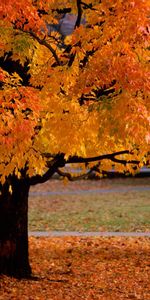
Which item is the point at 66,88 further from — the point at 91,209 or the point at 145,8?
the point at 91,209

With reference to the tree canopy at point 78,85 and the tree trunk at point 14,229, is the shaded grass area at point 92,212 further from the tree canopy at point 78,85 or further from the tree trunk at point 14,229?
the tree canopy at point 78,85

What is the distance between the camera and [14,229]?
526 inches

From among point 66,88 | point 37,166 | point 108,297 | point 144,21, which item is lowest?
point 108,297

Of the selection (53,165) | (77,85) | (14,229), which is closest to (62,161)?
(53,165)

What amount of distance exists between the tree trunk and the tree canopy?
2.01 meters

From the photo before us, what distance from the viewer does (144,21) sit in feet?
29.1

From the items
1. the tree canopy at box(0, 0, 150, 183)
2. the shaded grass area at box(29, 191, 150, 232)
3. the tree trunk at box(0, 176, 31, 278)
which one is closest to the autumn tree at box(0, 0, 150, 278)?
the tree canopy at box(0, 0, 150, 183)

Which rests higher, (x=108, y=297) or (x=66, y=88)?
(x=66, y=88)

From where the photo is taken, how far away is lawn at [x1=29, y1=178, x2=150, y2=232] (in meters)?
22.6

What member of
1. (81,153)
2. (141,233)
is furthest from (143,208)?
(81,153)

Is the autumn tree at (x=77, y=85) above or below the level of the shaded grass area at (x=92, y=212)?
above

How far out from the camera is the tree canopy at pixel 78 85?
29.0 ft

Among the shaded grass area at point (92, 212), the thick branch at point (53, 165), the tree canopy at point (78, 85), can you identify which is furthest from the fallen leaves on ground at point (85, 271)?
the shaded grass area at point (92, 212)

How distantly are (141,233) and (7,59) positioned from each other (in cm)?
918
